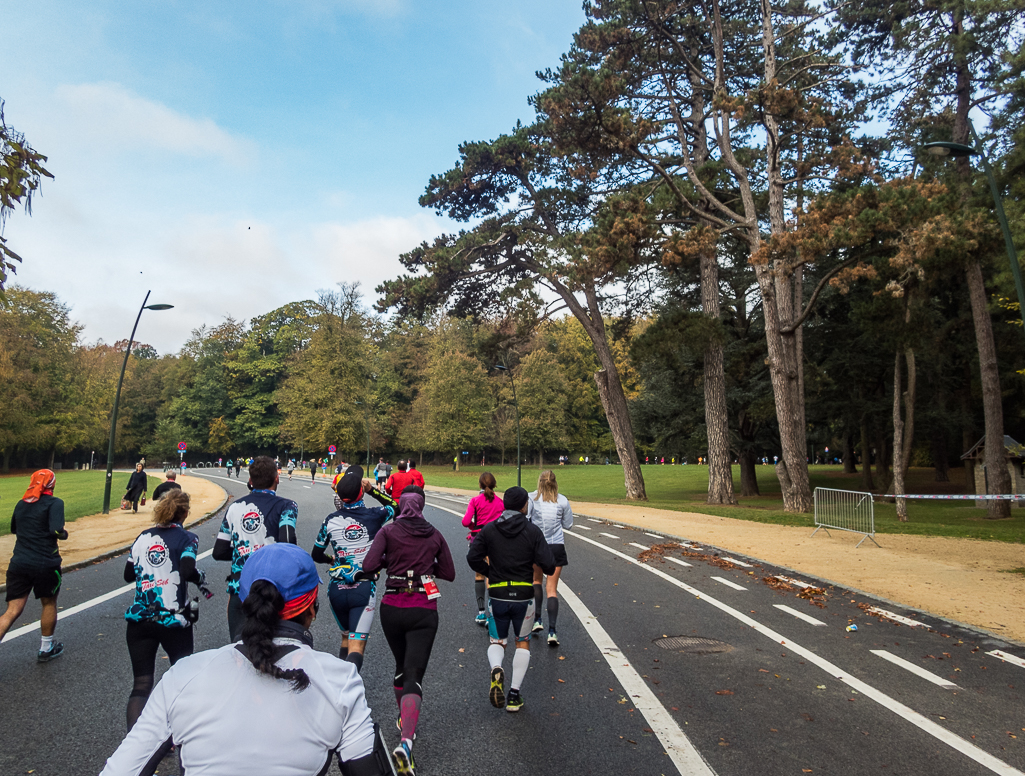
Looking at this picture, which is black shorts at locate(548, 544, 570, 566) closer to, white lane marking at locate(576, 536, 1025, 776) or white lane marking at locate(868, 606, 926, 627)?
white lane marking at locate(576, 536, 1025, 776)

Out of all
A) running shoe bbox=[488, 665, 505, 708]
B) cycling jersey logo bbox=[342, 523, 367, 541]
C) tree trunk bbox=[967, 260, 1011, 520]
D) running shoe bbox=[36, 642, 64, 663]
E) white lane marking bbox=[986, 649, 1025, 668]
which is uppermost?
tree trunk bbox=[967, 260, 1011, 520]

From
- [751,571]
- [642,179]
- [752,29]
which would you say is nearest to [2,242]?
[751,571]

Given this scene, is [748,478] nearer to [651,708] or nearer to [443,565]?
[651,708]

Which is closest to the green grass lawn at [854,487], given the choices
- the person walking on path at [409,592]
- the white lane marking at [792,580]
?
the white lane marking at [792,580]

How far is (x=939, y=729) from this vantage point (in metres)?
4.81

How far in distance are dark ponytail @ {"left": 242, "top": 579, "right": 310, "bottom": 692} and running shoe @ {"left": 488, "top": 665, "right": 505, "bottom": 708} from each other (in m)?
3.40

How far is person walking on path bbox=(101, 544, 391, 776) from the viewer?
191cm

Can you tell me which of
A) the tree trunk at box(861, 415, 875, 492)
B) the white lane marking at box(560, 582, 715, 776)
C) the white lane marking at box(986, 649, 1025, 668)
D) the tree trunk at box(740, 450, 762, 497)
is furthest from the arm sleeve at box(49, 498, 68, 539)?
the tree trunk at box(740, 450, 762, 497)

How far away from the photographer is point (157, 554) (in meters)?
4.68

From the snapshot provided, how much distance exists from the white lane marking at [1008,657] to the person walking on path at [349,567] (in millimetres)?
6122

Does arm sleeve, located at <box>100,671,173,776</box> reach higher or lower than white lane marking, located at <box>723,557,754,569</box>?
higher

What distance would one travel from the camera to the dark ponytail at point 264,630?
79.0 inches

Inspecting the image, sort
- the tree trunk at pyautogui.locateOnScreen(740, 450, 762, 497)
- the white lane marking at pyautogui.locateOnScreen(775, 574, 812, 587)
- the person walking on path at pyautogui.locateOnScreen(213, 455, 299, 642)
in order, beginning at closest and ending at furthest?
the person walking on path at pyautogui.locateOnScreen(213, 455, 299, 642) < the white lane marking at pyautogui.locateOnScreen(775, 574, 812, 587) < the tree trunk at pyautogui.locateOnScreen(740, 450, 762, 497)

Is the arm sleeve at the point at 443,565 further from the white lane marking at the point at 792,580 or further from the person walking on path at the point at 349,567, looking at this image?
the white lane marking at the point at 792,580
